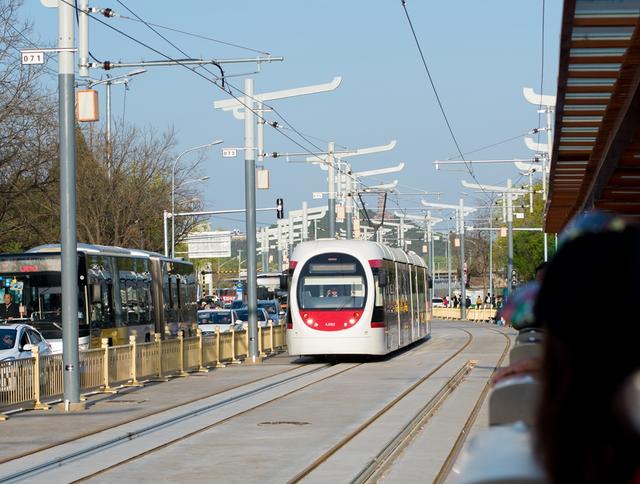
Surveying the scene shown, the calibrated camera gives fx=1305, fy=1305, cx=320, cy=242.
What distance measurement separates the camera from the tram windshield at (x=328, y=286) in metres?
32.8

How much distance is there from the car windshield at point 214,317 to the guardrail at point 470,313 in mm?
28287

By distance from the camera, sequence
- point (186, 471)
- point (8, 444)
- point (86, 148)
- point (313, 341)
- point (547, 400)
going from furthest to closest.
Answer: point (86, 148) < point (313, 341) < point (8, 444) < point (186, 471) < point (547, 400)

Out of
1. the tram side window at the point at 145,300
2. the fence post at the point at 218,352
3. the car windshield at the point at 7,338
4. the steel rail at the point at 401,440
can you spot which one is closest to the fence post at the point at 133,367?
the car windshield at the point at 7,338

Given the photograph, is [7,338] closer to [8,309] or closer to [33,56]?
[8,309]

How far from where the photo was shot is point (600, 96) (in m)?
16.8

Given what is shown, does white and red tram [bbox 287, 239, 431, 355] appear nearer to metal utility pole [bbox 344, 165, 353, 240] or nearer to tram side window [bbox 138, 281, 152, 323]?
tram side window [bbox 138, 281, 152, 323]

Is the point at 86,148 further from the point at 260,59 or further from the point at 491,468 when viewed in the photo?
the point at 491,468

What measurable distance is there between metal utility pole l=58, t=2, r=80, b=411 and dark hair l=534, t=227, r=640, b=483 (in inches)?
740

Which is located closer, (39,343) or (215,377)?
(39,343)

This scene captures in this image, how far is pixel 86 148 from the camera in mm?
56844

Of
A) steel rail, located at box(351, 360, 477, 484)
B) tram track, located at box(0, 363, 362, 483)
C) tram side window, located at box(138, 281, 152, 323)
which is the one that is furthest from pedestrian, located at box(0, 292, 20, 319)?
steel rail, located at box(351, 360, 477, 484)

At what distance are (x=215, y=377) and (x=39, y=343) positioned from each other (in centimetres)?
532

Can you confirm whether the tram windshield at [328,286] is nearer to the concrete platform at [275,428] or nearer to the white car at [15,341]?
the concrete platform at [275,428]

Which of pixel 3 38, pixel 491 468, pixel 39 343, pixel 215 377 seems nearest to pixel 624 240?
pixel 491 468
